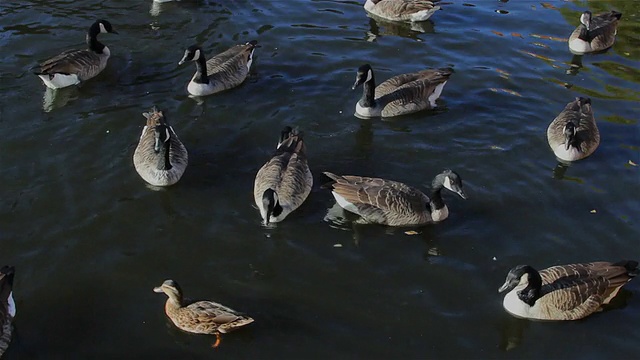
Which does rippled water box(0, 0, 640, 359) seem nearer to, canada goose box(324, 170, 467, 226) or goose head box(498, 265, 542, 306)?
canada goose box(324, 170, 467, 226)

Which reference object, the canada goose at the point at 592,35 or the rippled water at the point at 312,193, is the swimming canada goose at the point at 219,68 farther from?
the canada goose at the point at 592,35

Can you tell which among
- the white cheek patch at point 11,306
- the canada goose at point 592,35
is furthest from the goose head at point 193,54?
the canada goose at point 592,35

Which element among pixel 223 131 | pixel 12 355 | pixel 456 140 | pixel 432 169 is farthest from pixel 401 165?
pixel 12 355

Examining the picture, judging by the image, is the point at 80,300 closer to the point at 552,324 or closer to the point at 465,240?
the point at 465,240

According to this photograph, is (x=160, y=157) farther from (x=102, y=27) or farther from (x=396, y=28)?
(x=396, y=28)

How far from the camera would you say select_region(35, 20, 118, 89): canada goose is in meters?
15.4

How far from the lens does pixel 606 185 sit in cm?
1314

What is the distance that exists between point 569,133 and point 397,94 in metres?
3.81

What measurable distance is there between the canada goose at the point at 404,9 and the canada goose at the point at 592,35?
389 centimetres

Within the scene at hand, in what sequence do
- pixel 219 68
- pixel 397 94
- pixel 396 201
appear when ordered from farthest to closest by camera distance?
pixel 219 68 → pixel 397 94 → pixel 396 201

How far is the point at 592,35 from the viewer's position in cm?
1822

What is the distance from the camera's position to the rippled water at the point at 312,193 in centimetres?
985

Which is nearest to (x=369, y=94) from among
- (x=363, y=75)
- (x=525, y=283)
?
(x=363, y=75)

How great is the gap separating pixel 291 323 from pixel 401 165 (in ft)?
16.0
